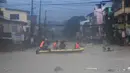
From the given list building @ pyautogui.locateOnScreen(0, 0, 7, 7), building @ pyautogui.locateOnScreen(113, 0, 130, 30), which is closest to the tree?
building @ pyautogui.locateOnScreen(113, 0, 130, 30)

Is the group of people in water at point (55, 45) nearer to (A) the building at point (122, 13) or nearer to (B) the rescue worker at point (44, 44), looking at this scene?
(B) the rescue worker at point (44, 44)

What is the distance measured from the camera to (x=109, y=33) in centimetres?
1967

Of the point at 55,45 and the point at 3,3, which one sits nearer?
the point at 55,45

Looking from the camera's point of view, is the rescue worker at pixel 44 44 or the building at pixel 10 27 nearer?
the rescue worker at pixel 44 44

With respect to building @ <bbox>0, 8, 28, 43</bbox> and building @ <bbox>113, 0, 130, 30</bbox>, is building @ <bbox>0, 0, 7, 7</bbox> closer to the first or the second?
building @ <bbox>0, 8, 28, 43</bbox>

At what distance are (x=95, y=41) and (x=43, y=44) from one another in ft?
10.8

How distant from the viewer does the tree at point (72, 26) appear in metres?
17.6

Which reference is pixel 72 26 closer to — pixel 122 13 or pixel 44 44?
pixel 44 44

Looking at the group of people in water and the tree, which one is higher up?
the tree

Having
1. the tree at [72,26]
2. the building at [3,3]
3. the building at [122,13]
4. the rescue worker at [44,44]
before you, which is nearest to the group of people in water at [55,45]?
the rescue worker at [44,44]

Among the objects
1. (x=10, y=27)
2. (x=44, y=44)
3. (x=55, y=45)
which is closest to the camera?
(x=44, y=44)

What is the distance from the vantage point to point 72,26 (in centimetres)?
1803

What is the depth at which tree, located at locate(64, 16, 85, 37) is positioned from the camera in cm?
1762

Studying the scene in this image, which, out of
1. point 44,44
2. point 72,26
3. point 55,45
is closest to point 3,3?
point 44,44
